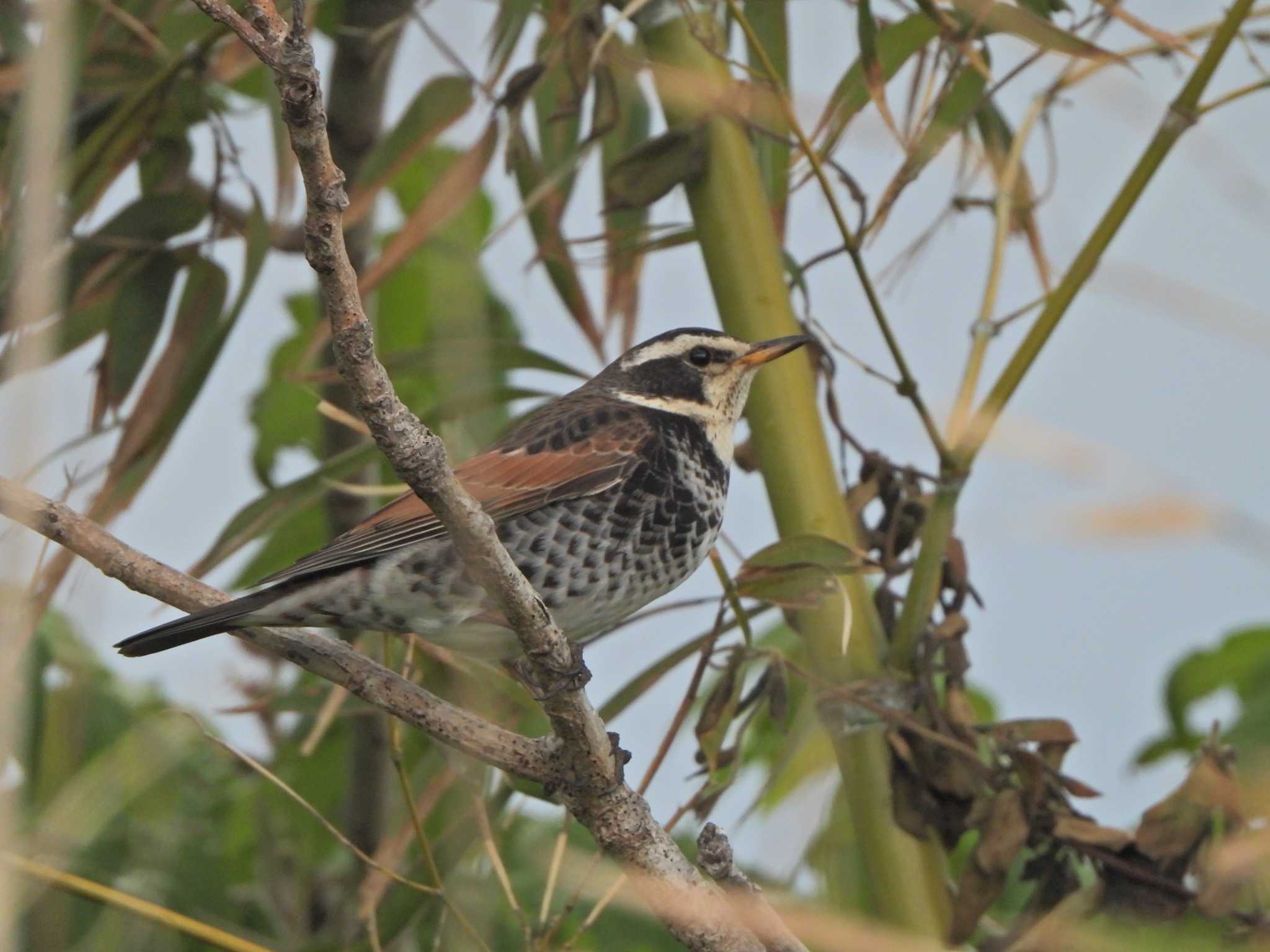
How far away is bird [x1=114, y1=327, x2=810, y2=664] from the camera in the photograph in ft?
9.79

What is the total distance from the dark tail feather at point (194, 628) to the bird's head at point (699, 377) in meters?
1.20

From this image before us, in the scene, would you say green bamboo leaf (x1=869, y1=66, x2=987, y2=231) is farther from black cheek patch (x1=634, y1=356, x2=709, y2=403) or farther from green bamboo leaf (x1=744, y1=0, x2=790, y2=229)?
black cheek patch (x1=634, y1=356, x2=709, y2=403)

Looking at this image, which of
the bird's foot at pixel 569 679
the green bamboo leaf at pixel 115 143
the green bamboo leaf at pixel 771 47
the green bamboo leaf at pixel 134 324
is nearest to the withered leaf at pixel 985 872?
the bird's foot at pixel 569 679

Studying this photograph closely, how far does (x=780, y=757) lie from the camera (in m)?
3.01

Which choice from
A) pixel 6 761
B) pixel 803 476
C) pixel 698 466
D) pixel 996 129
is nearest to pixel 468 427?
pixel 698 466

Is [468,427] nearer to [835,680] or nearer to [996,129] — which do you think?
[835,680]

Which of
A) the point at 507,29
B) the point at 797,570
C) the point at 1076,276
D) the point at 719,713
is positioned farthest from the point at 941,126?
the point at 719,713

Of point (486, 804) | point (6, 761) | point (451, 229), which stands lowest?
point (6, 761)

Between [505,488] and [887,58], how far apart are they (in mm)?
1210

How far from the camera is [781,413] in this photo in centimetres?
344

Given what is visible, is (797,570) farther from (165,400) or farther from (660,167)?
(165,400)

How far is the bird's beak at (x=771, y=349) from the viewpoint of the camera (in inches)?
130

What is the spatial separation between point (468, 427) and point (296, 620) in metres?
0.78

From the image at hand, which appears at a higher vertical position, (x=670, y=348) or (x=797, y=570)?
(x=670, y=348)
